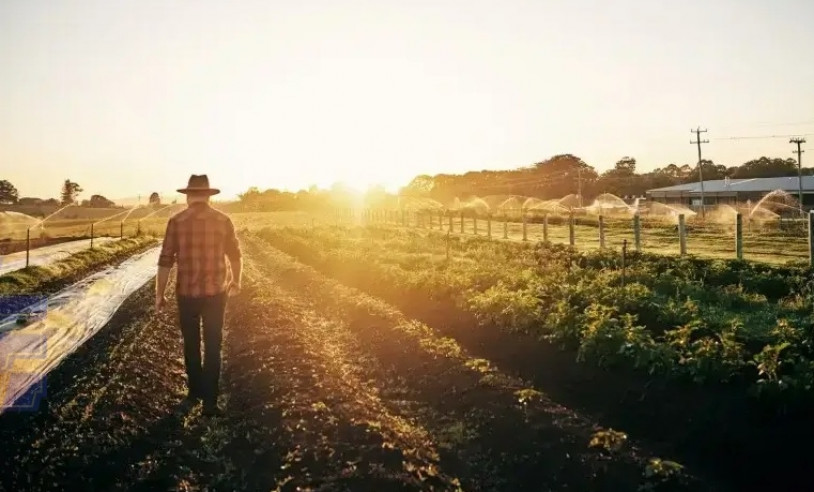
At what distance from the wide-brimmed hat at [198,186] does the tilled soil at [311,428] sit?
7.51ft

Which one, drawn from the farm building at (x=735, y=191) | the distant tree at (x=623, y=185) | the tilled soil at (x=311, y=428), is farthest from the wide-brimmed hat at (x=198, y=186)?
the distant tree at (x=623, y=185)

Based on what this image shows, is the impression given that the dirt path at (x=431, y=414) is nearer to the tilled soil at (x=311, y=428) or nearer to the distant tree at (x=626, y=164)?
the tilled soil at (x=311, y=428)

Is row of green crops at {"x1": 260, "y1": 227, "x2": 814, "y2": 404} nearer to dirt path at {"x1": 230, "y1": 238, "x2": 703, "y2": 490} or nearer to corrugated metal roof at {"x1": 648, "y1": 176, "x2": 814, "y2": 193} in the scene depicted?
dirt path at {"x1": 230, "y1": 238, "x2": 703, "y2": 490}

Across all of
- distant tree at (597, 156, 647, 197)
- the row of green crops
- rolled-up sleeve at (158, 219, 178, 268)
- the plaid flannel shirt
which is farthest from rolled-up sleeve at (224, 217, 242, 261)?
distant tree at (597, 156, 647, 197)

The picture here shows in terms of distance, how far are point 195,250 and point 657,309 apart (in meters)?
5.93

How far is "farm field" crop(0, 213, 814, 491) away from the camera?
17.5 feet

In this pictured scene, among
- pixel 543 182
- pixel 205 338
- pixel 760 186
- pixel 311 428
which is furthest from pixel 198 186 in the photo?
pixel 543 182

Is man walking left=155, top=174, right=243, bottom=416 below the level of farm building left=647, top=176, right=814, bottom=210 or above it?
below

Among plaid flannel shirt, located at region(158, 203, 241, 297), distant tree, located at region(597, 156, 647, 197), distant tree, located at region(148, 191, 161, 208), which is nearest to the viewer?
plaid flannel shirt, located at region(158, 203, 241, 297)

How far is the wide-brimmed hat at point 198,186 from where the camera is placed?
6.95 meters

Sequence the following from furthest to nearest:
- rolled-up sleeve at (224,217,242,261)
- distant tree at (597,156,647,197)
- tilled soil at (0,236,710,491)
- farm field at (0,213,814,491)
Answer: distant tree at (597,156,647,197)
rolled-up sleeve at (224,217,242,261)
farm field at (0,213,814,491)
tilled soil at (0,236,710,491)

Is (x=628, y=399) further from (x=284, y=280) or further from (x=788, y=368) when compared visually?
(x=284, y=280)

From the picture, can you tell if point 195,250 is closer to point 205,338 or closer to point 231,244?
point 231,244

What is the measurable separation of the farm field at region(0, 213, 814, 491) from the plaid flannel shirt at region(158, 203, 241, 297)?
1330 mm
